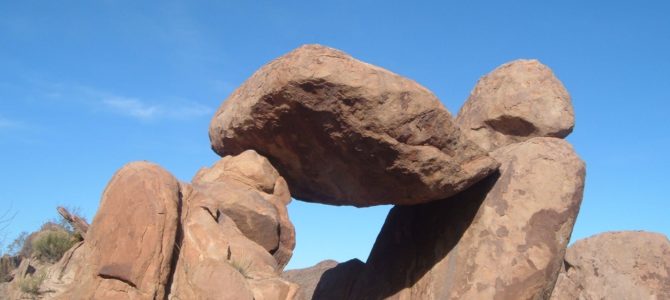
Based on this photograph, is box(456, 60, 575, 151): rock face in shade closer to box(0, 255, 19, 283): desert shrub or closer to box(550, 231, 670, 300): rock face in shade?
box(550, 231, 670, 300): rock face in shade

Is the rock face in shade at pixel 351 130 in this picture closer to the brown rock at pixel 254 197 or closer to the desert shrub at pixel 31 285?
the brown rock at pixel 254 197

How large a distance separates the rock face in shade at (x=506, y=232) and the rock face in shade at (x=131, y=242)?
12.3 feet

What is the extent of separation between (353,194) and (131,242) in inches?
143

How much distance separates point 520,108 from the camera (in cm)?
1015

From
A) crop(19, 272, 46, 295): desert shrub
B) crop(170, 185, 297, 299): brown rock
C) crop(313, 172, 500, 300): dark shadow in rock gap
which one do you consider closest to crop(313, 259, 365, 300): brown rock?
crop(313, 172, 500, 300): dark shadow in rock gap

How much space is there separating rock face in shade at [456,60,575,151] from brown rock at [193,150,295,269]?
3.05 m

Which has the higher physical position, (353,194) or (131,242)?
(353,194)

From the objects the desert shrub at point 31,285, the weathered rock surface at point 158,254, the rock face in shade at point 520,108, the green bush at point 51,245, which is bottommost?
the desert shrub at point 31,285

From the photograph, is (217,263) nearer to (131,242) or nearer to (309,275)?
(131,242)

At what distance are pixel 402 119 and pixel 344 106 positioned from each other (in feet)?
2.00

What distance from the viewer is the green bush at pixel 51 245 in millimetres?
9789

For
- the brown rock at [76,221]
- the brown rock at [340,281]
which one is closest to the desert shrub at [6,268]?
the brown rock at [76,221]

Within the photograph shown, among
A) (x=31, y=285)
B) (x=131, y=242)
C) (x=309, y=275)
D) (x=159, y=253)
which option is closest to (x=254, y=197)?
(x=159, y=253)

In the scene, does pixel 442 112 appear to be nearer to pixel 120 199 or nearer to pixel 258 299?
pixel 258 299
